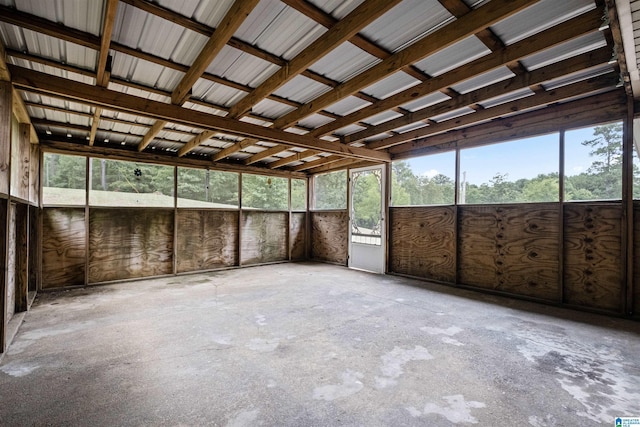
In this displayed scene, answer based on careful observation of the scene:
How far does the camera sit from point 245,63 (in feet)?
8.81

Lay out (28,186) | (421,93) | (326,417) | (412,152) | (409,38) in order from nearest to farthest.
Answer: (326,417), (409,38), (421,93), (28,186), (412,152)

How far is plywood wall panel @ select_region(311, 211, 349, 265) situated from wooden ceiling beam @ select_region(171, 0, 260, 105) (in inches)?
187

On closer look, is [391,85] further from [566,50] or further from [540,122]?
[540,122]

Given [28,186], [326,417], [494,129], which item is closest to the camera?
[326,417]

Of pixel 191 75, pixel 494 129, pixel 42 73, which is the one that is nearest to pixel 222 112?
pixel 191 75

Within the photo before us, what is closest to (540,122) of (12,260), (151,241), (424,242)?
(424,242)

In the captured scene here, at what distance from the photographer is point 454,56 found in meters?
2.59

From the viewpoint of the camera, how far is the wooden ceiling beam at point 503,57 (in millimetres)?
2043

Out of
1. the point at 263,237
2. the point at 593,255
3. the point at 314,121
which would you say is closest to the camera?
the point at 593,255

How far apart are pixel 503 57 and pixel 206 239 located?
5975 millimetres

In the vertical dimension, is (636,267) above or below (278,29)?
below

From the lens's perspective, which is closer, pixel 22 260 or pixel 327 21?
pixel 327 21

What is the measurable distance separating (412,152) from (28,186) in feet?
19.9

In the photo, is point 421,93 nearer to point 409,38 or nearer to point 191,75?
point 409,38
